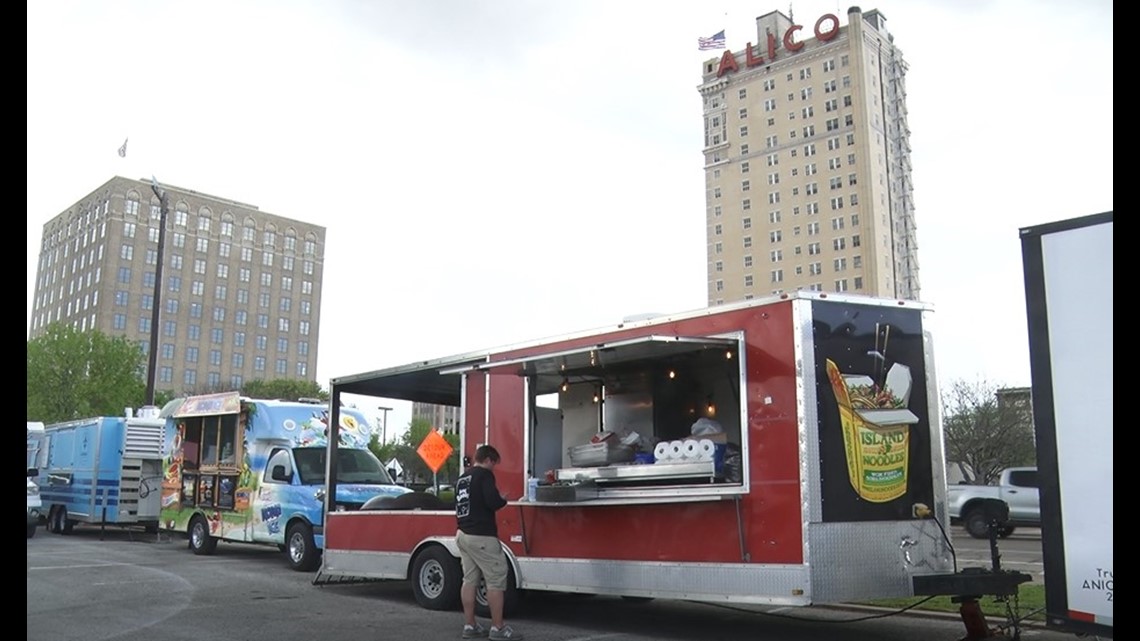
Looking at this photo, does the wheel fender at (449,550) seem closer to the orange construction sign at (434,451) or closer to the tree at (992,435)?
the orange construction sign at (434,451)

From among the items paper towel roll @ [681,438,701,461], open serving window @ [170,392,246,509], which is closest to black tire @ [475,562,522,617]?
paper towel roll @ [681,438,701,461]

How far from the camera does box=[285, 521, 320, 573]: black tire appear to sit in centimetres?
1409

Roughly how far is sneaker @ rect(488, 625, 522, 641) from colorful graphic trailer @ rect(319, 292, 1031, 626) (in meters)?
0.85

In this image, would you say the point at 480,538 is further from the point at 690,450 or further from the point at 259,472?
the point at 259,472

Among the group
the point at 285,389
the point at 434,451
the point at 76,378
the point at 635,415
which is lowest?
the point at 434,451

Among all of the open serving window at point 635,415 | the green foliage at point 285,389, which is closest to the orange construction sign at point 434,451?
the open serving window at point 635,415

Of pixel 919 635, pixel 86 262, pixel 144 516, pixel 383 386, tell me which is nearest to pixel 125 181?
pixel 86 262

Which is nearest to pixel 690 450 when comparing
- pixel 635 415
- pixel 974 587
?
pixel 635 415

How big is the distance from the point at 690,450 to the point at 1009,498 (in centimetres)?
1703

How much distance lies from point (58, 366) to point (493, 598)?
3706cm

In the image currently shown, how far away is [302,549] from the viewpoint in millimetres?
14188

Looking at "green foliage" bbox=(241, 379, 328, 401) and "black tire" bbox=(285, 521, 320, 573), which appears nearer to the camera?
"black tire" bbox=(285, 521, 320, 573)

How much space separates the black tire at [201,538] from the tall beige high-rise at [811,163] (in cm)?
9344

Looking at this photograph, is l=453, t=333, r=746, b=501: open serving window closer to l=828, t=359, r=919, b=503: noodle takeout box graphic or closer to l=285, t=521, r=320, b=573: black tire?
l=828, t=359, r=919, b=503: noodle takeout box graphic
